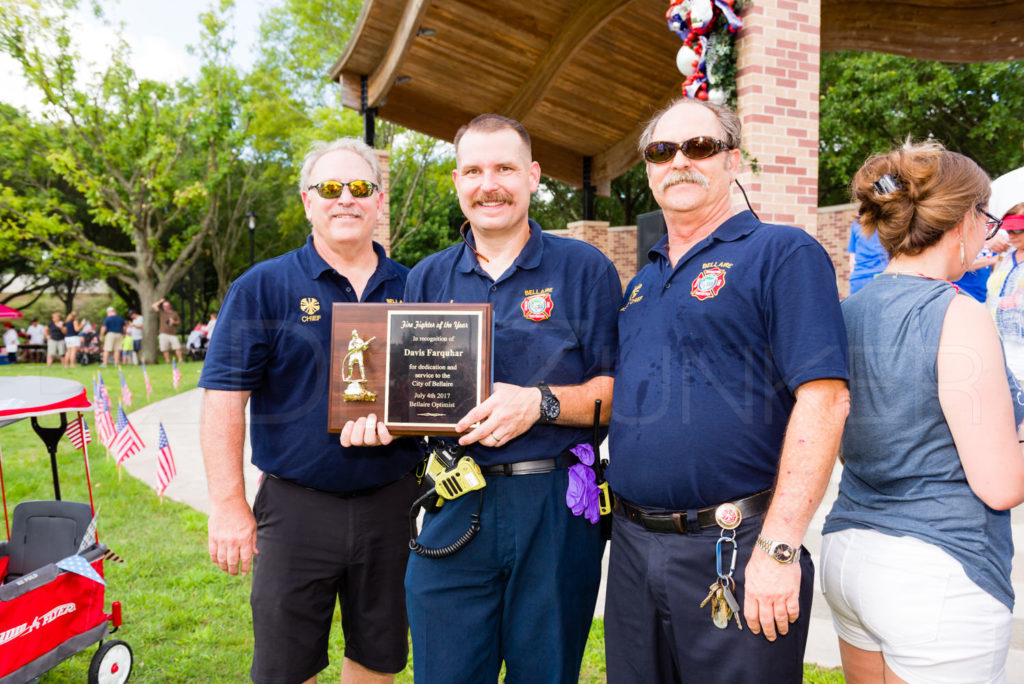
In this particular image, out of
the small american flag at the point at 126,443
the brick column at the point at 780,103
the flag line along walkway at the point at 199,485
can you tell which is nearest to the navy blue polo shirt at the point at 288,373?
the flag line along walkway at the point at 199,485

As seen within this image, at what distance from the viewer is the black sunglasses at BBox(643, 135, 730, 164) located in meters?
2.38

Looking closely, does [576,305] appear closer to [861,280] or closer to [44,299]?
[861,280]

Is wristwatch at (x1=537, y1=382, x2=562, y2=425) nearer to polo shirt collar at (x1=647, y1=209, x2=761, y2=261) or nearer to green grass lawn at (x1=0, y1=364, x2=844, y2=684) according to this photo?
polo shirt collar at (x1=647, y1=209, x2=761, y2=261)

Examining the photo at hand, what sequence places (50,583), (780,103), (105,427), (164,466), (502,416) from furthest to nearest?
(105,427)
(164,466)
(780,103)
(50,583)
(502,416)

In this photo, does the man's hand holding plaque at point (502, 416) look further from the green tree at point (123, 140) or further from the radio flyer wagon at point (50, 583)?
the green tree at point (123, 140)

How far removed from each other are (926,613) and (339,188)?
8.71ft

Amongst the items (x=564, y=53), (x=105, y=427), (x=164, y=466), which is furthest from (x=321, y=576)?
(x=564, y=53)

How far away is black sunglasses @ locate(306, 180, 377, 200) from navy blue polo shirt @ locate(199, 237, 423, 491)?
34cm

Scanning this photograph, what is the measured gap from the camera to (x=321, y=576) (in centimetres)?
291

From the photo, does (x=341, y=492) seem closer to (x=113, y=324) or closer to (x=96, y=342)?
(x=113, y=324)

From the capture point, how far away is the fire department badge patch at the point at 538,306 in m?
2.62

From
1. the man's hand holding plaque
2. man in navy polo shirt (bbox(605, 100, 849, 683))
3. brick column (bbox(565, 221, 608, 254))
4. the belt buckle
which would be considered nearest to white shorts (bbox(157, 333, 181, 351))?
brick column (bbox(565, 221, 608, 254))

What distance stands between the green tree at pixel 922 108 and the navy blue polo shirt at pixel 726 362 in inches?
805

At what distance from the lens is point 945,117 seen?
22.1m
